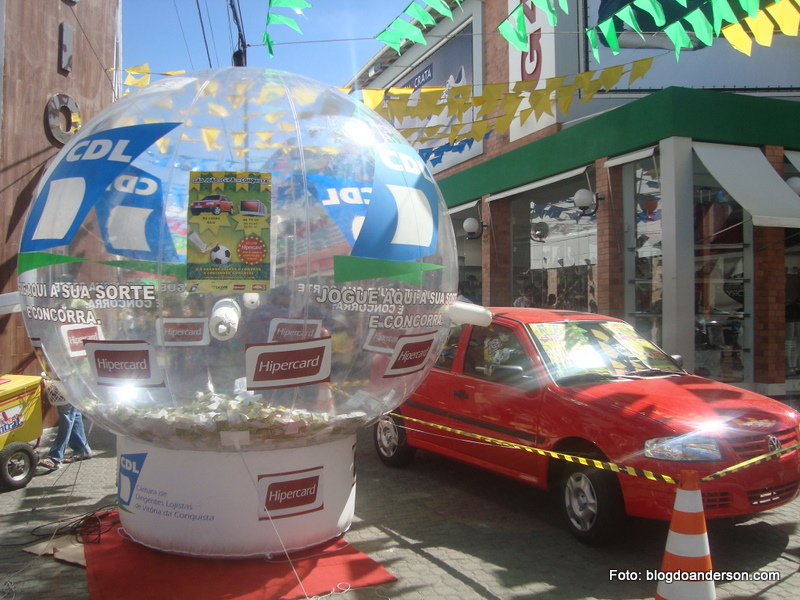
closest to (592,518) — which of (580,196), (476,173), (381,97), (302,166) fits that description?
(302,166)

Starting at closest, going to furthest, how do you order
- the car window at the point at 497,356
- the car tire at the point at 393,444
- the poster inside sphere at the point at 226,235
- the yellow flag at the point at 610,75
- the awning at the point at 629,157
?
the poster inside sphere at the point at 226,235
the car window at the point at 497,356
the car tire at the point at 393,444
the yellow flag at the point at 610,75
the awning at the point at 629,157

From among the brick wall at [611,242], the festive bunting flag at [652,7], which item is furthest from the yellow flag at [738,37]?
the brick wall at [611,242]

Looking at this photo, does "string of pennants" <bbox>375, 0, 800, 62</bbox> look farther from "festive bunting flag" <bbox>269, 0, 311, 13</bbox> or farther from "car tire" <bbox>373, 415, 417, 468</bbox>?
"car tire" <bbox>373, 415, 417, 468</bbox>

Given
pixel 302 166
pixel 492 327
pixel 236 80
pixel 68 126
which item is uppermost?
pixel 68 126

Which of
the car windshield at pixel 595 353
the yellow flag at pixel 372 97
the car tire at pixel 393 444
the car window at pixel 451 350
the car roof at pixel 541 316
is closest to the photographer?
the car windshield at pixel 595 353

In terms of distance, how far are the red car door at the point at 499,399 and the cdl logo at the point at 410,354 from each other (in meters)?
1.57

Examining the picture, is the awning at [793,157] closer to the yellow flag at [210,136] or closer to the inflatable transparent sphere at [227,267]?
the inflatable transparent sphere at [227,267]

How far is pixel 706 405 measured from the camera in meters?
5.22

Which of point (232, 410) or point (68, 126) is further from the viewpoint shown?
point (68, 126)

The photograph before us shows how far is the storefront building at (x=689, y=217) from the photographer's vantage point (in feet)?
32.2

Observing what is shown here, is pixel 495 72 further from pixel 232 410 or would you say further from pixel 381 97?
pixel 232 410

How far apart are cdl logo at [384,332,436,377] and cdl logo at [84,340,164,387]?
55.2 inches

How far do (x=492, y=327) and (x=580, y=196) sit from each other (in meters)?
5.66

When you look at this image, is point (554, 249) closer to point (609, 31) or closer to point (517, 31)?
point (609, 31)
